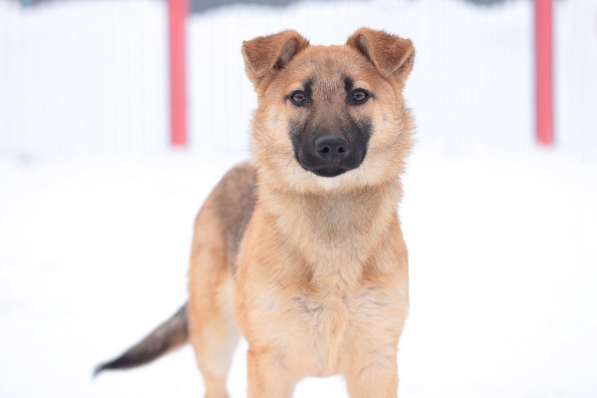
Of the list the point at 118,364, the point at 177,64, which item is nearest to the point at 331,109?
the point at 118,364

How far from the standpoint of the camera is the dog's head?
3.43m

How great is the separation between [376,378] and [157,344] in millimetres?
1672

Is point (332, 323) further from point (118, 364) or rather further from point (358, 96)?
point (118, 364)

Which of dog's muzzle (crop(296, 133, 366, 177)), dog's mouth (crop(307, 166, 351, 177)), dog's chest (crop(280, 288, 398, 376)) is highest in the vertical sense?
dog's muzzle (crop(296, 133, 366, 177))

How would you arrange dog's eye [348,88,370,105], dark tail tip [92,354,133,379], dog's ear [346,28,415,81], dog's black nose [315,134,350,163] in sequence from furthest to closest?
dark tail tip [92,354,133,379] < dog's ear [346,28,415,81] < dog's eye [348,88,370,105] < dog's black nose [315,134,350,163]

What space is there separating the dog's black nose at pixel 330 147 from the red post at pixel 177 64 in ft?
23.7

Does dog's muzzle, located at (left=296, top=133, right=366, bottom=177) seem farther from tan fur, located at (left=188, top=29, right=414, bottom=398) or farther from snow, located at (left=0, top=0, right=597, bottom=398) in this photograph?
snow, located at (left=0, top=0, right=597, bottom=398)

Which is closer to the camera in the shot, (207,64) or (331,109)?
(331,109)

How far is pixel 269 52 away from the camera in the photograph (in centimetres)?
374

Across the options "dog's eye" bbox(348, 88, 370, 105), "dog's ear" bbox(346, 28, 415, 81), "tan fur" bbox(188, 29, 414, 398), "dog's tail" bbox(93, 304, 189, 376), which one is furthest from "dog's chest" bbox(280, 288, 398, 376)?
"dog's tail" bbox(93, 304, 189, 376)

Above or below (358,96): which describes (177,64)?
above

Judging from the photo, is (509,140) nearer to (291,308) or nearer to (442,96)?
(442,96)

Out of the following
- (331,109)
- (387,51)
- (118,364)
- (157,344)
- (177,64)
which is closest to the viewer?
(331,109)

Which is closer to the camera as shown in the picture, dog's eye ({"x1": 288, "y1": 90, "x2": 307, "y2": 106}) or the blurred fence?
dog's eye ({"x1": 288, "y1": 90, "x2": 307, "y2": 106})
